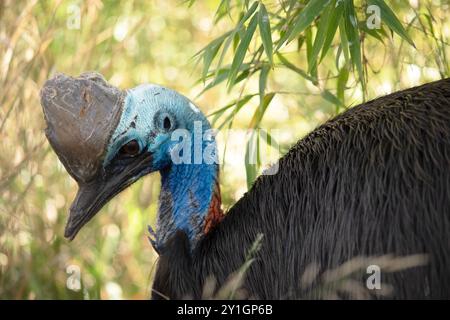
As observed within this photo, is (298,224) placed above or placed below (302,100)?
below

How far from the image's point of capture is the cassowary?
310 cm

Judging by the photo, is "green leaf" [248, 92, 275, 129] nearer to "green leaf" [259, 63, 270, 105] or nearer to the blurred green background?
the blurred green background

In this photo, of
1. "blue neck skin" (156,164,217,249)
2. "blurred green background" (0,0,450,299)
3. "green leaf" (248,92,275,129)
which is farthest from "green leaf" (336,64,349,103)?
"blue neck skin" (156,164,217,249)

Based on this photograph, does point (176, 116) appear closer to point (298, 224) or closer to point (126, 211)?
point (298, 224)

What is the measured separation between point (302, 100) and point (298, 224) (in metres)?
2.44

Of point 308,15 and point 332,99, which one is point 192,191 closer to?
point 308,15

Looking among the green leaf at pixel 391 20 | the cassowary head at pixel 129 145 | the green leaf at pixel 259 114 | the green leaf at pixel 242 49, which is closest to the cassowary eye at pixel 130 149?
the cassowary head at pixel 129 145

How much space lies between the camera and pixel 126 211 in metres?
5.44

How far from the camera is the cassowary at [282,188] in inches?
122

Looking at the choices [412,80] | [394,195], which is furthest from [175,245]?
[412,80]

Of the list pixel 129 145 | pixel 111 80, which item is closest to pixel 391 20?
pixel 129 145

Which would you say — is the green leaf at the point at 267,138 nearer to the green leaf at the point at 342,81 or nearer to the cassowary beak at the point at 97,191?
the green leaf at the point at 342,81
